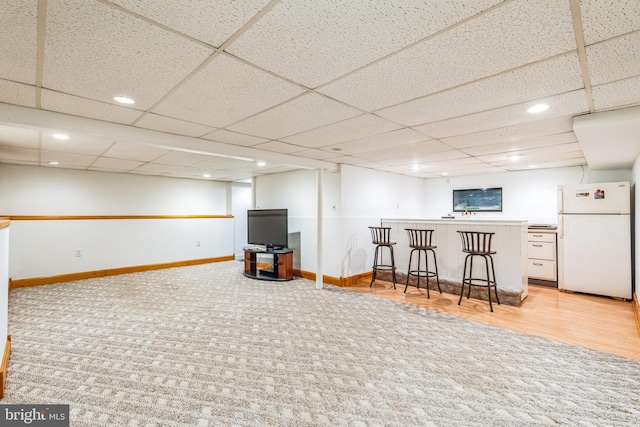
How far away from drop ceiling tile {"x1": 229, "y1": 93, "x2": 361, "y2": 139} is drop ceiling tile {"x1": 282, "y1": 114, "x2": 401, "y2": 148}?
0.44ft

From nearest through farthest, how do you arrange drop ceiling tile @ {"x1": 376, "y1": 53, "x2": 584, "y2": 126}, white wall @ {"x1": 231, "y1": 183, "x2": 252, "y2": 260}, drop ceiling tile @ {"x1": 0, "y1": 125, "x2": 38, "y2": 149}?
drop ceiling tile @ {"x1": 376, "y1": 53, "x2": 584, "y2": 126} → drop ceiling tile @ {"x1": 0, "y1": 125, "x2": 38, "y2": 149} → white wall @ {"x1": 231, "y1": 183, "x2": 252, "y2": 260}

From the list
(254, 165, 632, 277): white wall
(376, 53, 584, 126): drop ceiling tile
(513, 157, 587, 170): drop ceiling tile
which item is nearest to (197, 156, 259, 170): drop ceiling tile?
(254, 165, 632, 277): white wall

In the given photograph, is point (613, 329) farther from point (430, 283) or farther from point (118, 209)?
point (118, 209)

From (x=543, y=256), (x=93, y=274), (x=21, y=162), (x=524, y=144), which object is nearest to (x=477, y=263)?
(x=543, y=256)

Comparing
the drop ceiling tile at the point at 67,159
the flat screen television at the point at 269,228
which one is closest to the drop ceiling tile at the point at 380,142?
the flat screen television at the point at 269,228

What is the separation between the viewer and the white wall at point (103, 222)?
5.16 m

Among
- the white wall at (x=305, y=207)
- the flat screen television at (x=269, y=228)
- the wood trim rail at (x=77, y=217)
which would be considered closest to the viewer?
the wood trim rail at (x=77, y=217)

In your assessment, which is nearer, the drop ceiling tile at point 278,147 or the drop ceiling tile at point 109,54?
the drop ceiling tile at point 109,54

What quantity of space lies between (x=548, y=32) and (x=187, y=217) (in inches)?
282

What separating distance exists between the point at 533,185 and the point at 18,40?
724 cm

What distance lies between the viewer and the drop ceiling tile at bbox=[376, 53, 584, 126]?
176cm

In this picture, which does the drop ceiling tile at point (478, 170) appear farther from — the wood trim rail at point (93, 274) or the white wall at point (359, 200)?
the wood trim rail at point (93, 274)

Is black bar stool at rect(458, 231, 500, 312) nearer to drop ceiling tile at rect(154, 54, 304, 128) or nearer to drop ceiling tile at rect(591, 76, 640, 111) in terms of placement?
drop ceiling tile at rect(591, 76, 640, 111)

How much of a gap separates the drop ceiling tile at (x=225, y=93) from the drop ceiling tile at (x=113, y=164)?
2.87 m
